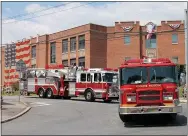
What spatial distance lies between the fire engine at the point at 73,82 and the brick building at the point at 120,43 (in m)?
23.9

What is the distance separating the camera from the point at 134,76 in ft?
45.4

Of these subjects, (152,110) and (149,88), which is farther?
(149,88)

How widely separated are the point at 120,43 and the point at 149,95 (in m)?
47.5

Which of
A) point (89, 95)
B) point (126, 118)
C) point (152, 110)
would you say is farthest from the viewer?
point (89, 95)

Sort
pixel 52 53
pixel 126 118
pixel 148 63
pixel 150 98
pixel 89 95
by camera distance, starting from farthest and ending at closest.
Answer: pixel 52 53, pixel 89 95, pixel 126 118, pixel 148 63, pixel 150 98

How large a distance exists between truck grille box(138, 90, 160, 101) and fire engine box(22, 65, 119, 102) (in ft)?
36.6

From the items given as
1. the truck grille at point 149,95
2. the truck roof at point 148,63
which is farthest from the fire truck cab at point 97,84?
the truck grille at point 149,95

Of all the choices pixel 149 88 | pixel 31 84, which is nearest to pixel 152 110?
pixel 149 88

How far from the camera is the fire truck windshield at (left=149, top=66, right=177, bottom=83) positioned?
1366 centimetres

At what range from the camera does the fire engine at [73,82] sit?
27250 mm

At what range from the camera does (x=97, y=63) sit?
5878 cm

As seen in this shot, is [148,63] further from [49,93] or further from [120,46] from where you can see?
[120,46]

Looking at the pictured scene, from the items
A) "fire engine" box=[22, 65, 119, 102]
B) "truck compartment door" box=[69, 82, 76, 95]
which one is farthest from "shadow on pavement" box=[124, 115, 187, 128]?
"truck compartment door" box=[69, 82, 76, 95]

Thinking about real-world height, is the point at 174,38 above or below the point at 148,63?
above
